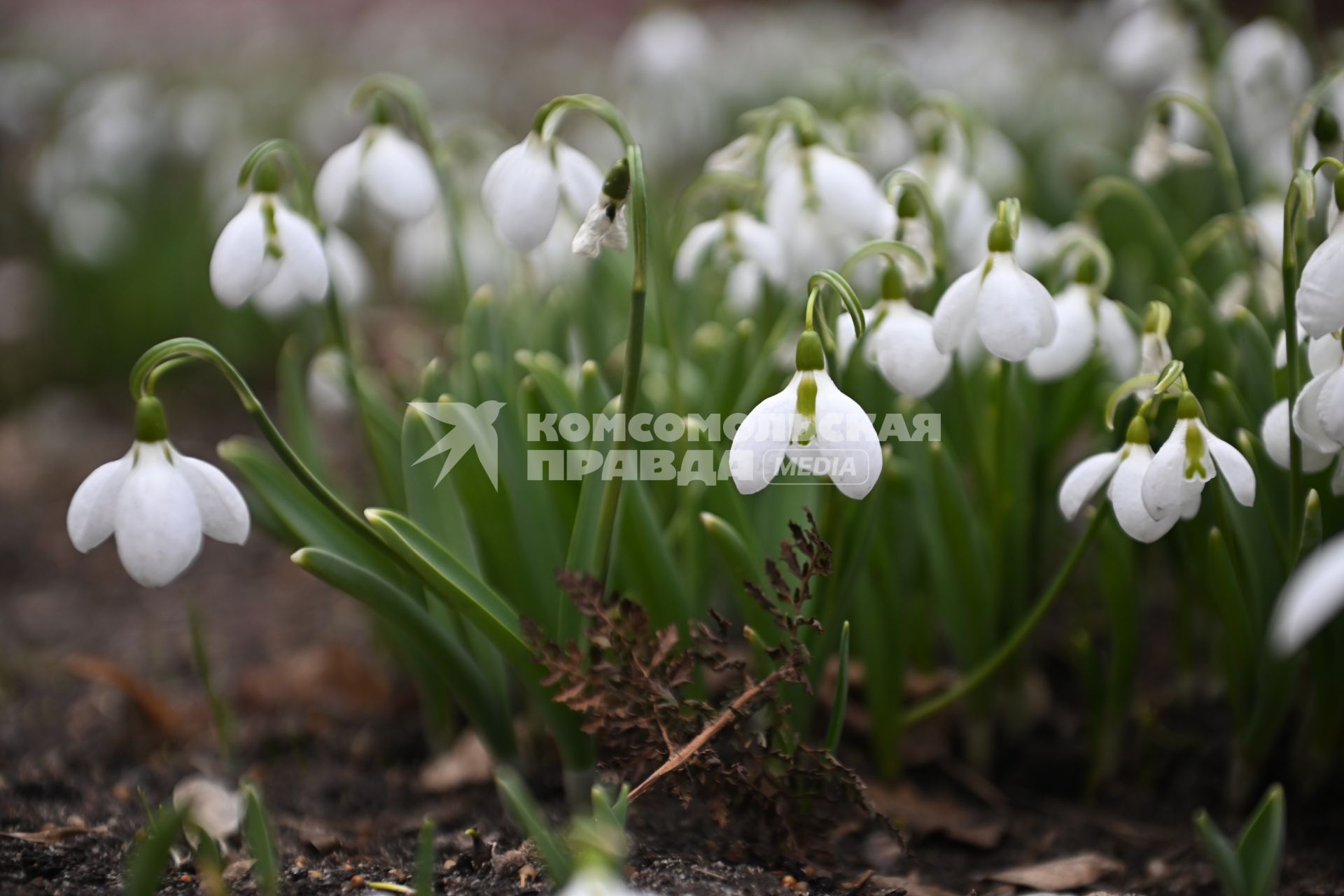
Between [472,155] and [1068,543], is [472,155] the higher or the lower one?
the higher one

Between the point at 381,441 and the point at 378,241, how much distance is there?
10.3 ft

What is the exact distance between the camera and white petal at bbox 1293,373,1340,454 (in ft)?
3.60

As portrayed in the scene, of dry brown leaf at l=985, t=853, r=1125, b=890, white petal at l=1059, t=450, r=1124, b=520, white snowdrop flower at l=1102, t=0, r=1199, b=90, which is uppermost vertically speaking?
white snowdrop flower at l=1102, t=0, r=1199, b=90

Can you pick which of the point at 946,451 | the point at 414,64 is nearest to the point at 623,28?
the point at 414,64

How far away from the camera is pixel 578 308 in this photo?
1935 mm

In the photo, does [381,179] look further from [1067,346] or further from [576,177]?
[1067,346]

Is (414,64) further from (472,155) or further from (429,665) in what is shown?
(429,665)

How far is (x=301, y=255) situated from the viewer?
128 cm

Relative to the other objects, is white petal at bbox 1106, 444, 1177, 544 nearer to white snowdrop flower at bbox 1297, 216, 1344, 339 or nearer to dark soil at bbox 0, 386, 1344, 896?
white snowdrop flower at bbox 1297, 216, 1344, 339

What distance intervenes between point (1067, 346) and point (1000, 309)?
0.89ft

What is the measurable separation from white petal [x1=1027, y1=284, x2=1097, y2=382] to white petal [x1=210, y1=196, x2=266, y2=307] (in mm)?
936

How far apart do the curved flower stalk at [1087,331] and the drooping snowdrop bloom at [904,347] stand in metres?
0.17

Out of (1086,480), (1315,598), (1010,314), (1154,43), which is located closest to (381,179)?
(1010,314)

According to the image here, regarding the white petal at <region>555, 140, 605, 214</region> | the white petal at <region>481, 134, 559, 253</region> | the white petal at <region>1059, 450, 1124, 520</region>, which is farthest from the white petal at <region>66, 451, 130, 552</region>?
the white petal at <region>1059, 450, 1124, 520</region>
